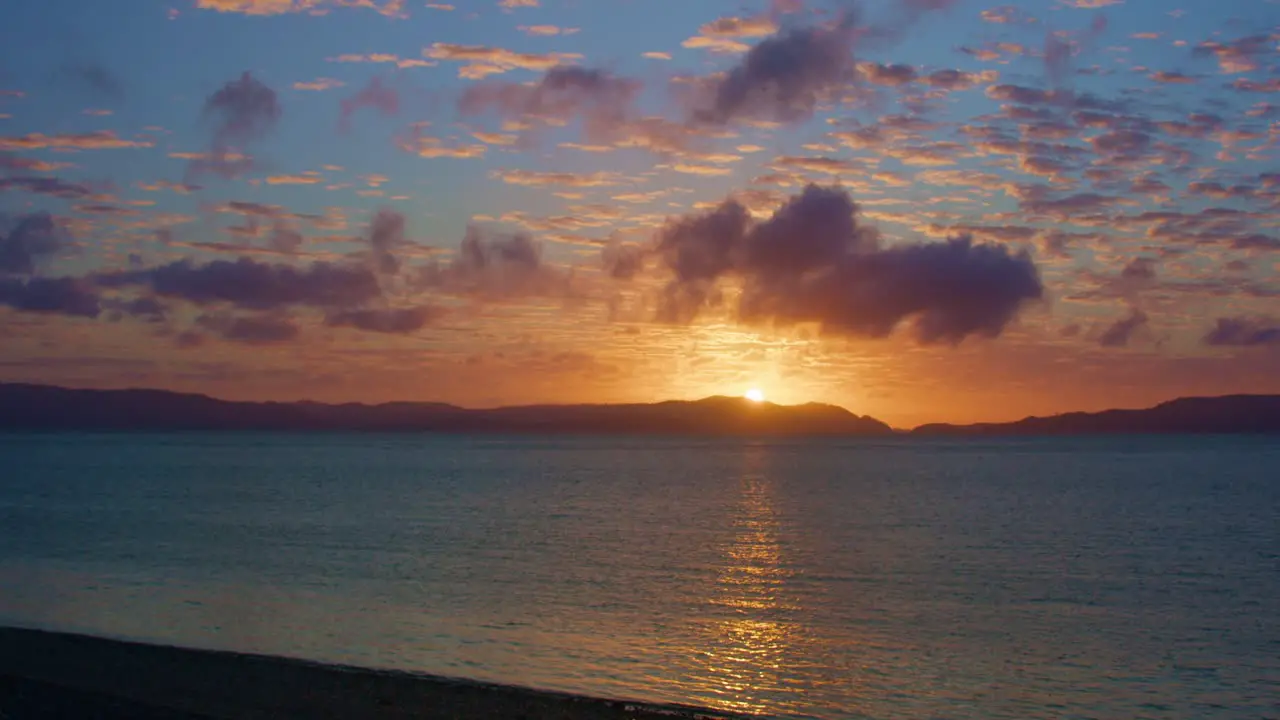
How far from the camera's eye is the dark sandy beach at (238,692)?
55.3ft

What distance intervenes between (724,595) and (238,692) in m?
16.7

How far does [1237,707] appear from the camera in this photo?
770 inches

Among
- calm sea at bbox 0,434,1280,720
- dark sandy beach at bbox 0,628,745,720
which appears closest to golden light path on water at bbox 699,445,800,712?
calm sea at bbox 0,434,1280,720

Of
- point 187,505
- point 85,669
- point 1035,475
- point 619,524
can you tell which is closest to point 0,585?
point 85,669

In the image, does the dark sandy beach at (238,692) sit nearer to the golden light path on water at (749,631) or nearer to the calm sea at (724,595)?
the calm sea at (724,595)

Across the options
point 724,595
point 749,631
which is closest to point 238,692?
point 749,631

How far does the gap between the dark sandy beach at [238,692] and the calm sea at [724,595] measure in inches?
65.6

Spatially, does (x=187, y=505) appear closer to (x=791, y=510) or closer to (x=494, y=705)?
(x=791, y=510)

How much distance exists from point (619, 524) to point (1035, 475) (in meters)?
80.8

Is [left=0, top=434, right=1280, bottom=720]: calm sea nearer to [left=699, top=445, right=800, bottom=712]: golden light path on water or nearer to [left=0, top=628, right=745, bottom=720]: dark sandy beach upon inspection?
[left=699, top=445, right=800, bottom=712]: golden light path on water

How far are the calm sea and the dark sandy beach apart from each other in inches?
65.6

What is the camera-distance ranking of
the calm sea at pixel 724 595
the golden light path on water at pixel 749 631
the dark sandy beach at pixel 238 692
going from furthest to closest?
the calm sea at pixel 724 595
the golden light path on water at pixel 749 631
the dark sandy beach at pixel 238 692

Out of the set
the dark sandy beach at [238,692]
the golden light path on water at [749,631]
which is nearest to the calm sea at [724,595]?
the golden light path on water at [749,631]

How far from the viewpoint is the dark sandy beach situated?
16859 mm
